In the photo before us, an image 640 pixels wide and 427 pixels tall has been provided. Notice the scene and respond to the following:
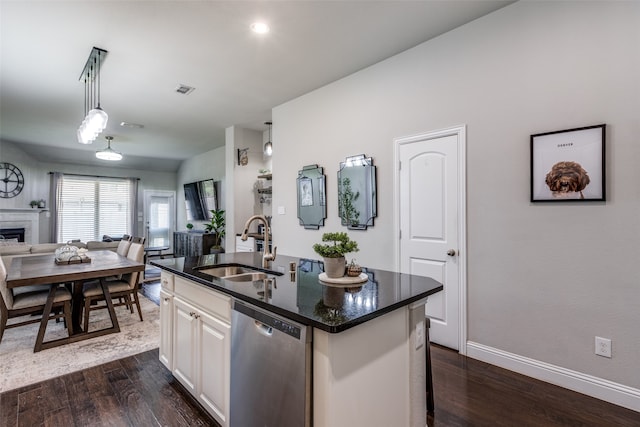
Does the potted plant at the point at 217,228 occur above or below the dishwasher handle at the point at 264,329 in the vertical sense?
above

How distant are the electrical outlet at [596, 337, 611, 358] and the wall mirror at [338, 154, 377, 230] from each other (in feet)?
6.65

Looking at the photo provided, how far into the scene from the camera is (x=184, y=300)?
6.80ft

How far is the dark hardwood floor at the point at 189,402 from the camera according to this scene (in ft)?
6.16

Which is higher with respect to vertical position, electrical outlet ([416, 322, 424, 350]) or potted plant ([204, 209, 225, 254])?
potted plant ([204, 209, 225, 254])

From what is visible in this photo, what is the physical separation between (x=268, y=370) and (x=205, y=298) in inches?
27.0

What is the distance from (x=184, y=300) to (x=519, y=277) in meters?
2.51

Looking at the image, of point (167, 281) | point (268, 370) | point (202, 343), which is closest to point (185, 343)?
point (202, 343)

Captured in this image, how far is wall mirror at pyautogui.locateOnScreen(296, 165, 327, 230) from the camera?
3.98 m

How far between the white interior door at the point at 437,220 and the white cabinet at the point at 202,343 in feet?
6.65

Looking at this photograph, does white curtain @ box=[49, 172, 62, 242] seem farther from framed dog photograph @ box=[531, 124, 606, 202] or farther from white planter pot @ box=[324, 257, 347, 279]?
framed dog photograph @ box=[531, 124, 606, 202]

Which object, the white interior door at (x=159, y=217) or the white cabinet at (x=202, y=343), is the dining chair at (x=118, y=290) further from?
the white interior door at (x=159, y=217)

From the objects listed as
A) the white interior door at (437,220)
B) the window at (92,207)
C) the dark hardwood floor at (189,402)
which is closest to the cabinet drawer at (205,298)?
the dark hardwood floor at (189,402)

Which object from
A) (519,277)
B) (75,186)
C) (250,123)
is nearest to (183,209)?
(75,186)

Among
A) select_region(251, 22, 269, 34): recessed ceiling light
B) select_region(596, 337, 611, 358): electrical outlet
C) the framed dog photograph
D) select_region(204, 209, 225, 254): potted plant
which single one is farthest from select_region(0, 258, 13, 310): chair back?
select_region(596, 337, 611, 358): electrical outlet
